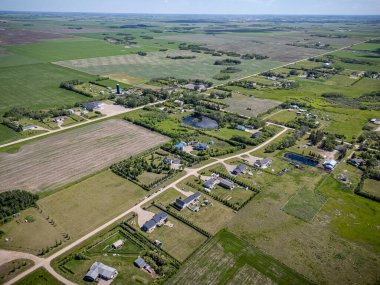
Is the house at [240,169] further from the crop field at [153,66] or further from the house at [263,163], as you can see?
the crop field at [153,66]

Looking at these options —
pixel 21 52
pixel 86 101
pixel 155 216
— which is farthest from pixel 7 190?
pixel 21 52

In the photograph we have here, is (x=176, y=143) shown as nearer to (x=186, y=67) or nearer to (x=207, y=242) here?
(x=207, y=242)

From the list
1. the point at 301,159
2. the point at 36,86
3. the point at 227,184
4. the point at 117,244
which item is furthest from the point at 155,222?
the point at 36,86

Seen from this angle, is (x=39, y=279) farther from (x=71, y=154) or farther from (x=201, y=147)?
(x=201, y=147)

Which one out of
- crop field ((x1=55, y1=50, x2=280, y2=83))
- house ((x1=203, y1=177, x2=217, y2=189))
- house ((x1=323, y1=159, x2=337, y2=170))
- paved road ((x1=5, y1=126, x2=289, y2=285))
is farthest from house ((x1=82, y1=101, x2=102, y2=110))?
house ((x1=323, y1=159, x2=337, y2=170))

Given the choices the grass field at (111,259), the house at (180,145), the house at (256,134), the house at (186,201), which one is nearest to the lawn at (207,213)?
the house at (186,201)

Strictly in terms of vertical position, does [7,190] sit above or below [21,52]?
below

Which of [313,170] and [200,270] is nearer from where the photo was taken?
[200,270]
